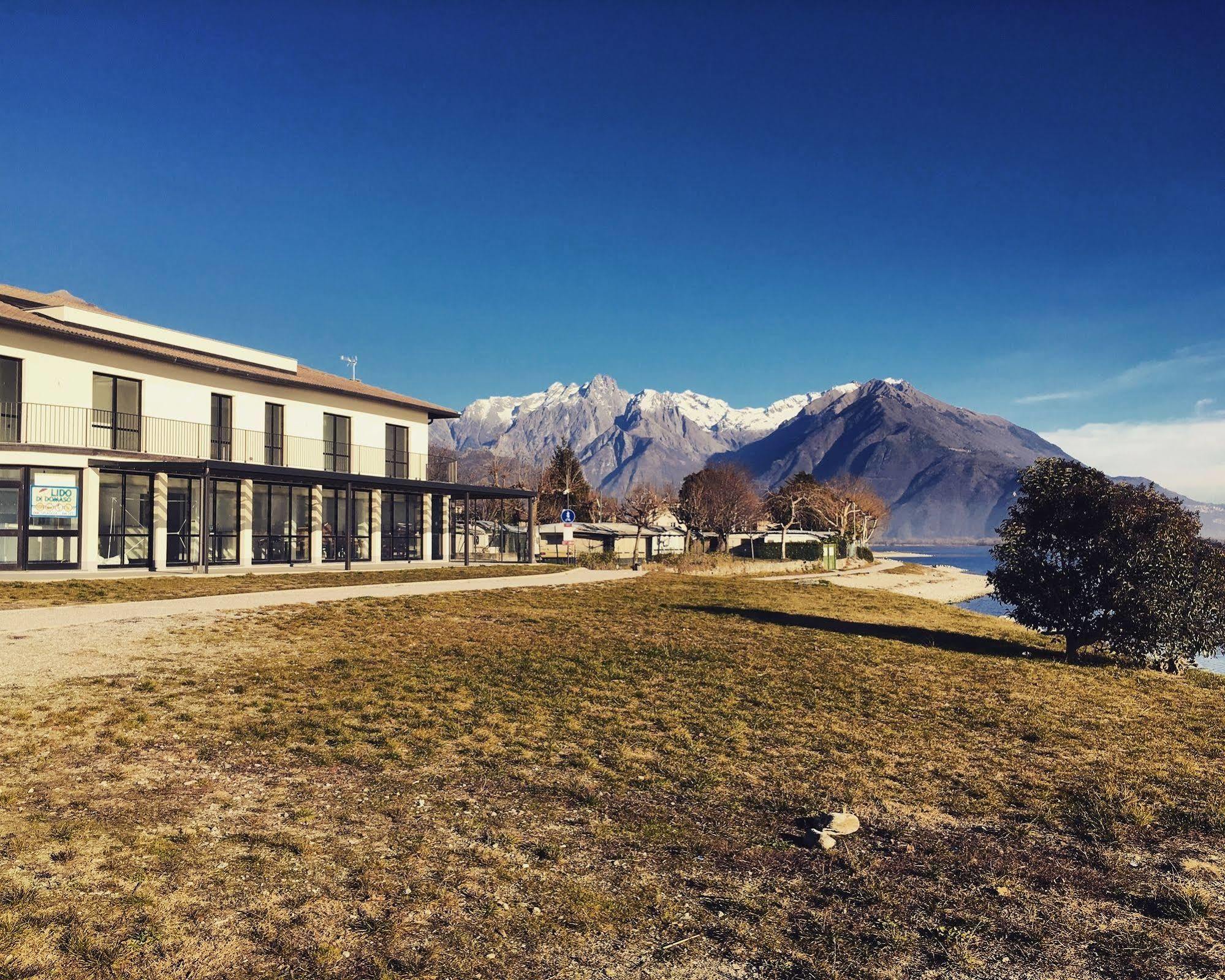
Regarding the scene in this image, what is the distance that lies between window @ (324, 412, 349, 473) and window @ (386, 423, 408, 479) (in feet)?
8.37

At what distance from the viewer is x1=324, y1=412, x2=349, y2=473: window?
36.3 meters

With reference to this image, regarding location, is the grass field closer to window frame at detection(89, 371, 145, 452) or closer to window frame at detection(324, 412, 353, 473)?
window frame at detection(89, 371, 145, 452)

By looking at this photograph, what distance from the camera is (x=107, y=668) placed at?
10352 millimetres

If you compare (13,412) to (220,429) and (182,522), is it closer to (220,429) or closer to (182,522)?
(182,522)

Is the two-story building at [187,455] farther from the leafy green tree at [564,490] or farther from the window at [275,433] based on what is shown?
the leafy green tree at [564,490]

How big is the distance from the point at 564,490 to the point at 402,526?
40.8 meters

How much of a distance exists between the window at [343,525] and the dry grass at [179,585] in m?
6.47

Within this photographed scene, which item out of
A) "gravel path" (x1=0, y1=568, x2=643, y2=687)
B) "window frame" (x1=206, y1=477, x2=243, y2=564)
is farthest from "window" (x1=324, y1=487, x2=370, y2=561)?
"gravel path" (x1=0, y1=568, x2=643, y2=687)

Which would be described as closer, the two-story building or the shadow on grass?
the shadow on grass

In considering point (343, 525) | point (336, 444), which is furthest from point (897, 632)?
point (336, 444)

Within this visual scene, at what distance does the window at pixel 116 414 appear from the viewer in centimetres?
2783

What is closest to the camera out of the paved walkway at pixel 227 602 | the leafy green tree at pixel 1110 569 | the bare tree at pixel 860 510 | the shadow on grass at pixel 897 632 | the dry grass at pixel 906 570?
the leafy green tree at pixel 1110 569

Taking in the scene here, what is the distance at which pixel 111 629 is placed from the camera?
13469 mm

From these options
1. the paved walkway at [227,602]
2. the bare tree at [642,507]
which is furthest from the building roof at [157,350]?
the bare tree at [642,507]
